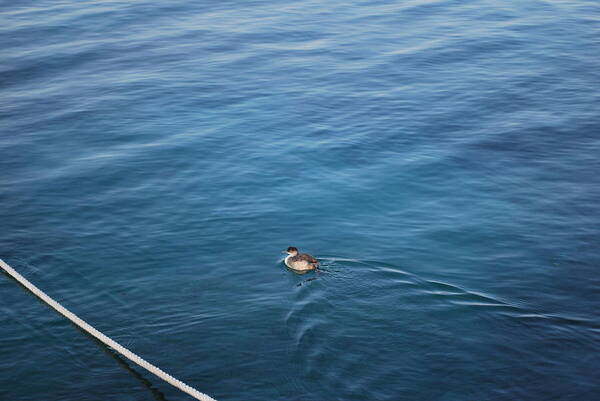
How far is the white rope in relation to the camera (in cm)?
1031

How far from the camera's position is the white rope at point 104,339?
1031 cm

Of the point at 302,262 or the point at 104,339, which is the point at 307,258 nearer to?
the point at 302,262

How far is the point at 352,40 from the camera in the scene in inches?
1173

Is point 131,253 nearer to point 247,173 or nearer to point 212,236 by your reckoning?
point 212,236

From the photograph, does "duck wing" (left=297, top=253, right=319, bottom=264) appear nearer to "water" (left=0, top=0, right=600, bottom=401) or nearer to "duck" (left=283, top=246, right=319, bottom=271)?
"duck" (left=283, top=246, right=319, bottom=271)

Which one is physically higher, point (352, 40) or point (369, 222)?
point (352, 40)

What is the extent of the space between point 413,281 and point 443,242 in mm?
1917

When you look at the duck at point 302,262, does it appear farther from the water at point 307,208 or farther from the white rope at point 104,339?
the white rope at point 104,339

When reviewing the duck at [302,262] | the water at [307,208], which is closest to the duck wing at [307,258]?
the duck at [302,262]

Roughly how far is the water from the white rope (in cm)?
43

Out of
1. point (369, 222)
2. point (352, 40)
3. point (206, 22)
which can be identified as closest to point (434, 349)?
point (369, 222)

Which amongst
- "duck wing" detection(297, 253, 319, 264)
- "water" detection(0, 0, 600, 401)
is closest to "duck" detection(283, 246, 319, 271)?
"duck wing" detection(297, 253, 319, 264)

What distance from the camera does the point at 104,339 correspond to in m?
11.8

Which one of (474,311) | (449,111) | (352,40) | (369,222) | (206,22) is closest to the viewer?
(474,311)
